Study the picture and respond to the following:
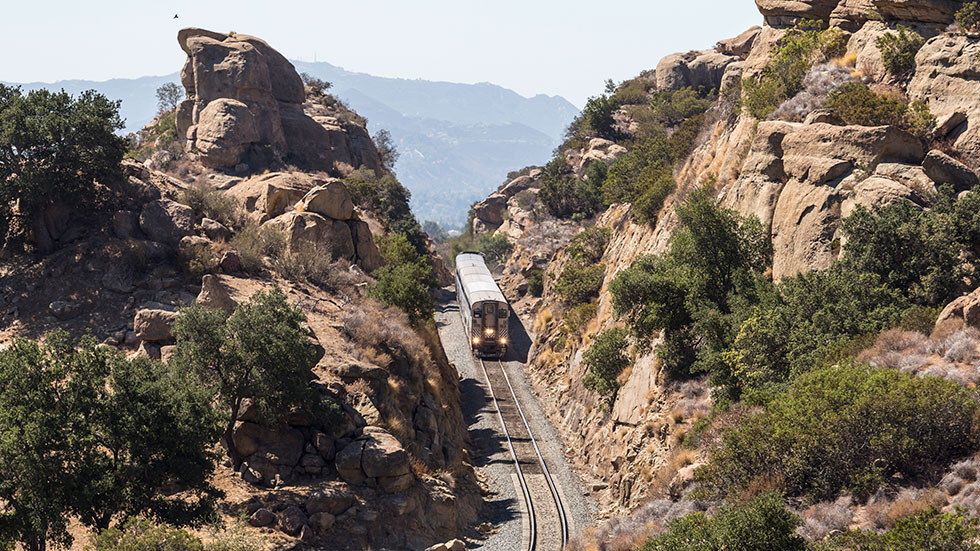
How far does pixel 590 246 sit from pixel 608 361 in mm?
19038

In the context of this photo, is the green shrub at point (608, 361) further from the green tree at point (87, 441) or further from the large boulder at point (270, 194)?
the large boulder at point (270, 194)

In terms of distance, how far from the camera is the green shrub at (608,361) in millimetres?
31578

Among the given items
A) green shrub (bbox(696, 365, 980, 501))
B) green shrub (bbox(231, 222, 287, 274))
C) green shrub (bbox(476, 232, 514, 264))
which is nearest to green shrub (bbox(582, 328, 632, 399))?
green shrub (bbox(696, 365, 980, 501))

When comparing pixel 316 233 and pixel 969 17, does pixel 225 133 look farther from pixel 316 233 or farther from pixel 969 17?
pixel 969 17

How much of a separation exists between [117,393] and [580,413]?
72.2 ft

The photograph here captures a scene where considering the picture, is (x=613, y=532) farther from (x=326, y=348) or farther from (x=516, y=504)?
(x=326, y=348)

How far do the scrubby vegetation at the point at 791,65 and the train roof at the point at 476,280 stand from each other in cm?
1850

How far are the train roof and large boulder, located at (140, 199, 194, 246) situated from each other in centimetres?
1756

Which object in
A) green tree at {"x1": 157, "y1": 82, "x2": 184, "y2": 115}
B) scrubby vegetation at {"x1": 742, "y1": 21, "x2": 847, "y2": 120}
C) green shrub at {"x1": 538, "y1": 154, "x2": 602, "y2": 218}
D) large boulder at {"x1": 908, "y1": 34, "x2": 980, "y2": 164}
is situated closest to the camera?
large boulder at {"x1": 908, "y1": 34, "x2": 980, "y2": 164}

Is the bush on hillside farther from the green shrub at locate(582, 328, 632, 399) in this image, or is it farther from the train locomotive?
the train locomotive

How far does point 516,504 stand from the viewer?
1042 inches

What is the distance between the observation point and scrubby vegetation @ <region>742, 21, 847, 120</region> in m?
32.6

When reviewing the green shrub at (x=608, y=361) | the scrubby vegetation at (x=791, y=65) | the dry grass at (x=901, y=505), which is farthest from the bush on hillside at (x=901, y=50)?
the dry grass at (x=901, y=505)

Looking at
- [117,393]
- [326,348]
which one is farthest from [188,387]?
[326,348]
